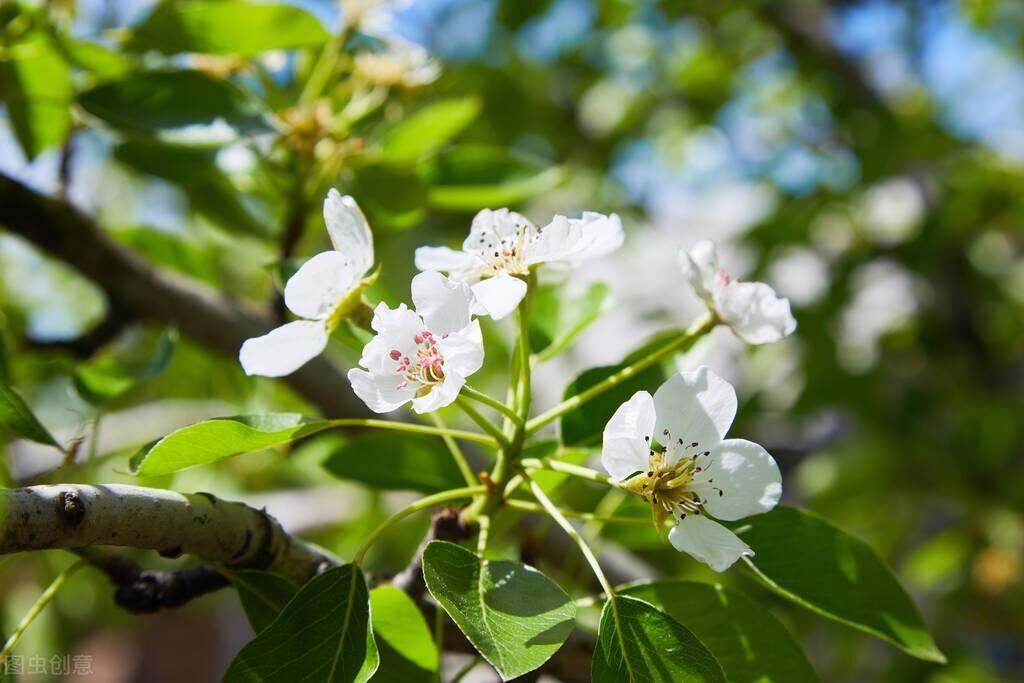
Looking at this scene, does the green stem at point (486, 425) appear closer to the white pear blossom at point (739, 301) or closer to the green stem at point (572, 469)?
the green stem at point (572, 469)

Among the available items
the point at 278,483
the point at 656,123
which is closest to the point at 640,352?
the point at 278,483

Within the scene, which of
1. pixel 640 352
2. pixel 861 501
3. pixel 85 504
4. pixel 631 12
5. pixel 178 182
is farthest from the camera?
pixel 631 12

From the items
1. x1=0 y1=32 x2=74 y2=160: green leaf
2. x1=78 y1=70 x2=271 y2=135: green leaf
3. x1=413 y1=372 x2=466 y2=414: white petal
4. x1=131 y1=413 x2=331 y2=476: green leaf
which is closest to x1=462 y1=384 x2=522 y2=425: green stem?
x1=413 y1=372 x2=466 y2=414: white petal

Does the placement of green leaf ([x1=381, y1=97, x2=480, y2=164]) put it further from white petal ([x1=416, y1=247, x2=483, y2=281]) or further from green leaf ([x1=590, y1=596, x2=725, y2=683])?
green leaf ([x1=590, y1=596, x2=725, y2=683])

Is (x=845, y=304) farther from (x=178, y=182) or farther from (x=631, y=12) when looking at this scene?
(x=178, y=182)

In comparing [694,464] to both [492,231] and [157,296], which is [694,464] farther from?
[157,296]

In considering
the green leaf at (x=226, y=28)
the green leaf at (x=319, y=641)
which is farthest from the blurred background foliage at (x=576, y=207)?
the green leaf at (x=319, y=641)
